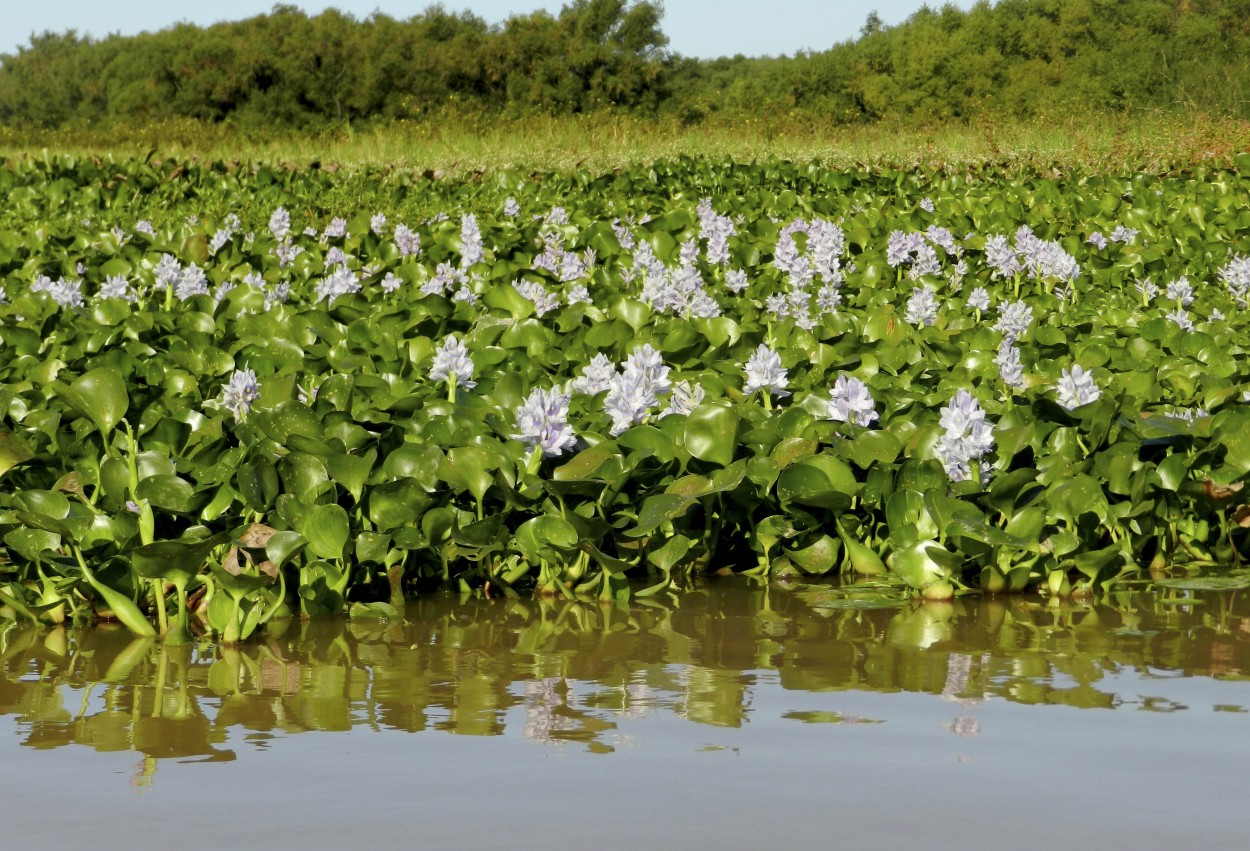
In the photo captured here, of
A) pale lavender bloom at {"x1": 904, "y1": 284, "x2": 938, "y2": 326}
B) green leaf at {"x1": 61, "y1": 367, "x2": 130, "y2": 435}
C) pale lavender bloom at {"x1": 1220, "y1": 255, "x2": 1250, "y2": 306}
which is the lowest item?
green leaf at {"x1": 61, "y1": 367, "x2": 130, "y2": 435}

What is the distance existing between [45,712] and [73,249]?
648 centimetres

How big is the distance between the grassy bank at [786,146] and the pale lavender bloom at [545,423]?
1188cm

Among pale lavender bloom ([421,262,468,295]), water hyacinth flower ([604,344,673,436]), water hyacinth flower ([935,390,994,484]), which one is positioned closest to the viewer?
water hyacinth flower ([935,390,994,484])

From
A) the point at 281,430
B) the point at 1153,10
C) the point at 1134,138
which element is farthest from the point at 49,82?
the point at 281,430

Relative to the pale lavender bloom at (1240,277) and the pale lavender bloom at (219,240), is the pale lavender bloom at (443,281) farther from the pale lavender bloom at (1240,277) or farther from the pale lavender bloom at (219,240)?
the pale lavender bloom at (1240,277)

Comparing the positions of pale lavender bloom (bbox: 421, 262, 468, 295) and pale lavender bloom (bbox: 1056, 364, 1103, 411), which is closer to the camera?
pale lavender bloom (bbox: 1056, 364, 1103, 411)

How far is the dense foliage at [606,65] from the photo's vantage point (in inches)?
1622

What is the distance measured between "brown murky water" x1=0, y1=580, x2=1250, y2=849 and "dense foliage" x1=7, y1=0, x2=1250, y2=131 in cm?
3574

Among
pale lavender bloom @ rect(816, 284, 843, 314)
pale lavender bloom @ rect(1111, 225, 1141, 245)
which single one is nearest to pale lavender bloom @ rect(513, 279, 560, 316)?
pale lavender bloom @ rect(816, 284, 843, 314)

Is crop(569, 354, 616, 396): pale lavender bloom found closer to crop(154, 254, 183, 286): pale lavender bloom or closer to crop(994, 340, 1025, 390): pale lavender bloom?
crop(994, 340, 1025, 390): pale lavender bloom

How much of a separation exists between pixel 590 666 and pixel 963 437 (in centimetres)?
115

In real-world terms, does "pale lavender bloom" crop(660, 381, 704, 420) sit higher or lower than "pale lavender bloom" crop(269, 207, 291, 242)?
lower

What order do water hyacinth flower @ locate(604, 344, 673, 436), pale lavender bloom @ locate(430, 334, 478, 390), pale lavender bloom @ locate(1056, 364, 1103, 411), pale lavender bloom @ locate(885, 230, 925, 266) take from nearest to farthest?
1. water hyacinth flower @ locate(604, 344, 673, 436)
2. pale lavender bloom @ locate(1056, 364, 1103, 411)
3. pale lavender bloom @ locate(430, 334, 478, 390)
4. pale lavender bloom @ locate(885, 230, 925, 266)

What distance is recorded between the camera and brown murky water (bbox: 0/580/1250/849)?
194cm
